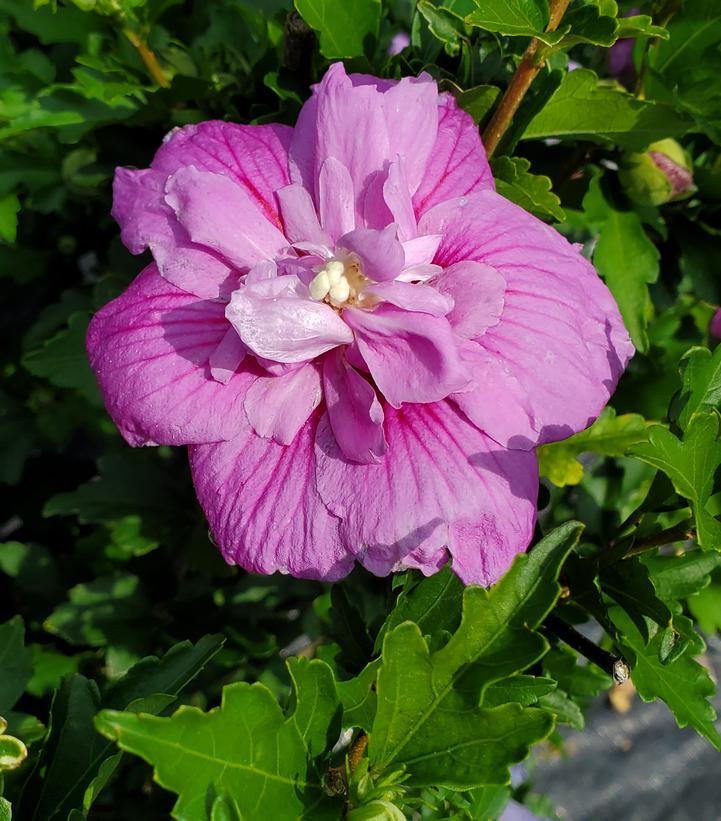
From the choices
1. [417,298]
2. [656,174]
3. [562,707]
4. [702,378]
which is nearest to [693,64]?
[656,174]

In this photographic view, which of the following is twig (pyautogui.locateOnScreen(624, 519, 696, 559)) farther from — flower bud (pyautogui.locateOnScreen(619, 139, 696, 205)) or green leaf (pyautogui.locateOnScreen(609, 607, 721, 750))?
flower bud (pyautogui.locateOnScreen(619, 139, 696, 205))

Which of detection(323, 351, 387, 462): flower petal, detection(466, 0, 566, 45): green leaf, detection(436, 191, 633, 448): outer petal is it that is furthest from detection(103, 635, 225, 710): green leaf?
detection(466, 0, 566, 45): green leaf

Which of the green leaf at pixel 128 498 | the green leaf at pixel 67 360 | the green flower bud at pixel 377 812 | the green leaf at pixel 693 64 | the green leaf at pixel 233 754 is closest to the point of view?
the green leaf at pixel 233 754

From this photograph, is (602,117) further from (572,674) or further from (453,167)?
(572,674)

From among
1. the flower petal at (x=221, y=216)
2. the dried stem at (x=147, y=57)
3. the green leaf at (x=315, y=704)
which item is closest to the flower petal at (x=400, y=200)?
the flower petal at (x=221, y=216)

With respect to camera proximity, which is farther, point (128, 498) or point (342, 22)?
point (128, 498)

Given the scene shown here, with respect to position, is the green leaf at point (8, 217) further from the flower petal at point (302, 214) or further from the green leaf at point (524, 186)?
the green leaf at point (524, 186)
